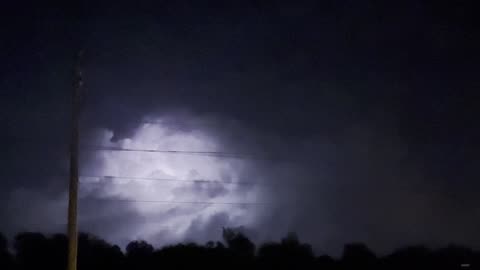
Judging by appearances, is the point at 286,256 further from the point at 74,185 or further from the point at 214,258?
the point at 74,185

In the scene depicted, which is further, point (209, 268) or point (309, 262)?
point (309, 262)

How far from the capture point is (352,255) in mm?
81625

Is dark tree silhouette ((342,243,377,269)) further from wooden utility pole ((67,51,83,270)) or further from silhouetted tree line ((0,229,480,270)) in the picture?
wooden utility pole ((67,51,83,270))

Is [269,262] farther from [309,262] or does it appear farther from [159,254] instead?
[159,254]

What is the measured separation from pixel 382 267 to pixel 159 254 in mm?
25924

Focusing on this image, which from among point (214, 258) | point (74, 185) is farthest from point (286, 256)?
point (74, 185)

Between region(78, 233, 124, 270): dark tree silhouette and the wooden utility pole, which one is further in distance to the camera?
region(78, 233, 124, 270): dark tree silhouette

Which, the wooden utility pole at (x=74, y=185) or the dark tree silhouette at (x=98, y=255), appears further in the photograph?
the dark tree silhouette at (x=98, y=255)

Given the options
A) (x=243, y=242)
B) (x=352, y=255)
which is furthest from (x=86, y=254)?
(x=352, y=255)

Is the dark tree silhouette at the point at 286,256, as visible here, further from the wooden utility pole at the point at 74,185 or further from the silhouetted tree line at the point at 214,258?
the wooden utility pole at the point at 74,185

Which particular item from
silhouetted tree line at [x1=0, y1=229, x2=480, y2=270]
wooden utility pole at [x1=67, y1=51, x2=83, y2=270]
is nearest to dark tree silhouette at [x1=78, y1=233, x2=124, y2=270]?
silhouetted tree line at [x1=0, y1=229, x2=480, y2=270]

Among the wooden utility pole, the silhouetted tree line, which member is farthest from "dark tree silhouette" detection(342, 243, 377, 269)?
the wooden utility pole

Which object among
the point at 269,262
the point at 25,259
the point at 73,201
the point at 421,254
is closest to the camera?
the point at 73,201

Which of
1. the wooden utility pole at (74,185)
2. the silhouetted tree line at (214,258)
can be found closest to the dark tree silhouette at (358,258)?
the silhouetted tree line at (214,258)
